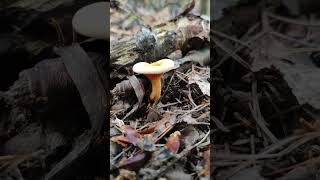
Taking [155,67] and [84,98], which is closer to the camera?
[155,67]

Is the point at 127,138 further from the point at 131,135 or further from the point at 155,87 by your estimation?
the point at 155,87

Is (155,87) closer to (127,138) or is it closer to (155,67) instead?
(155,67)

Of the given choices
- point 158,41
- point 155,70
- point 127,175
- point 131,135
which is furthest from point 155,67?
point 127,175

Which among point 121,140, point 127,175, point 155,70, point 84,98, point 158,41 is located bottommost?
point 127,175

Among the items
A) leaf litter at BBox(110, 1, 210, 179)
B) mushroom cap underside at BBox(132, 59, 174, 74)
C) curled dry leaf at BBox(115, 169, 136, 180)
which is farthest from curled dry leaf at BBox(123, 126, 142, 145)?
mushroom cap underside at BBox(132, 59, 174, 74)

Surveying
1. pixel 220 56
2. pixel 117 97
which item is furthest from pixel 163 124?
pixel 220 56

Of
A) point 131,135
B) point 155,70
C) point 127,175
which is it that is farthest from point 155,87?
point 127,175

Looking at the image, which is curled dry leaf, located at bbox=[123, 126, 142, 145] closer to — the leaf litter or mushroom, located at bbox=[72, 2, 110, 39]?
the leaf litter

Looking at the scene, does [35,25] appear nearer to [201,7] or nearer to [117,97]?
[117,97]

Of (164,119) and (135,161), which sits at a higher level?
(164,119)
